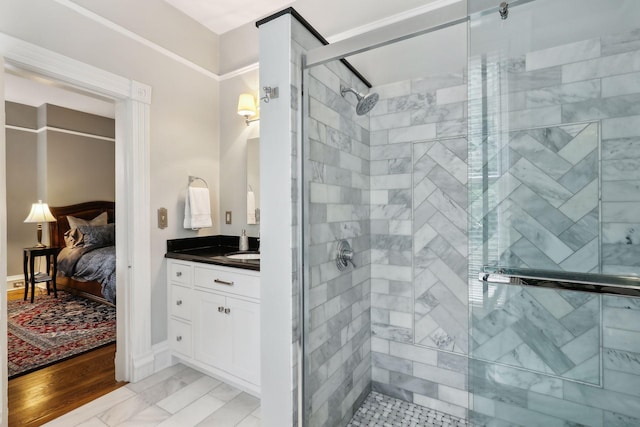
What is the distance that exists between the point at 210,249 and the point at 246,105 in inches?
51.4

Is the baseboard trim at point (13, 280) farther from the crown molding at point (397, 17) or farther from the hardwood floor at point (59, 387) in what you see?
the crown molding at point (397, 17)

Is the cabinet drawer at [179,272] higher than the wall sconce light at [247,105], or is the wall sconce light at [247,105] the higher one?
the wall sconce light at [247,105]

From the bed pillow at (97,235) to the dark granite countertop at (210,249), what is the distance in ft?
8.47

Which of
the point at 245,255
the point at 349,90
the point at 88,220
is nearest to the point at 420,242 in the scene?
the point at 349,90

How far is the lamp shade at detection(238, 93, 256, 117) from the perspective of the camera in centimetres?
258

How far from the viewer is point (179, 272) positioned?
2.37 m

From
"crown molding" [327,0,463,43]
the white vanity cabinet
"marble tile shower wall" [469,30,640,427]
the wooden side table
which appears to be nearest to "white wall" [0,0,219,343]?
the white vanity cabinet

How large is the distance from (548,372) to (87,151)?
645cm

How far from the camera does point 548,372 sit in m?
1.15

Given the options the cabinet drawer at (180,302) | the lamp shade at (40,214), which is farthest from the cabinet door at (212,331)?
the lamp shade at (40,214)

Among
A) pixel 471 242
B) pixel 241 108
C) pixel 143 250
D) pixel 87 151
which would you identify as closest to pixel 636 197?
pixel 471 242

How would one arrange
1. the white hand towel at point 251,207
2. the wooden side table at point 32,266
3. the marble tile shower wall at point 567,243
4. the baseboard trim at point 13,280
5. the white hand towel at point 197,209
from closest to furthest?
1. the marble tile shower wall at point 567,243
2. the white hand towel at point 197,209
3. the white hand towel at point 251,207
4. the wooden side table at point 32,266
5. the baseboard trim at point 13,280

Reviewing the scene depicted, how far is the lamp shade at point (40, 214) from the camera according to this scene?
14.1 feet

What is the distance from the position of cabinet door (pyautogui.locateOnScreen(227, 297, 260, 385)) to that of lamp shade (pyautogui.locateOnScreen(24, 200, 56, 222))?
4.13 metres
